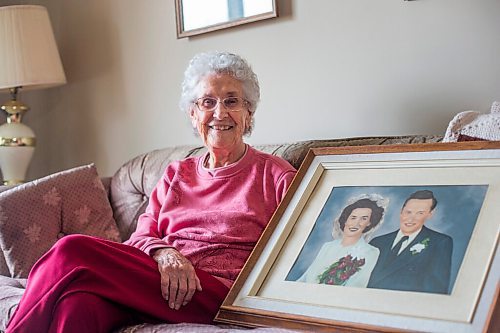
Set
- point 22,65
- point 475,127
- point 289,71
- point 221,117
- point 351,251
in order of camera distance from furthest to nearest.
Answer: point 22,65, point 289,71, point 221,117, point 475,127, point 351,251

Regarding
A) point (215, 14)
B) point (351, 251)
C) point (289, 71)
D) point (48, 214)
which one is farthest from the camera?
point (215, 14)

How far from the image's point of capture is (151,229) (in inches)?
81.8

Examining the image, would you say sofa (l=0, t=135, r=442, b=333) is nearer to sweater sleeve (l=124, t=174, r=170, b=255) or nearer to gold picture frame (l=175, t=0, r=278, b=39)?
sweater sleeve (l=124, t=174, r=170, b=255)

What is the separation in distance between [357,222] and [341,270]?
12 centimetres

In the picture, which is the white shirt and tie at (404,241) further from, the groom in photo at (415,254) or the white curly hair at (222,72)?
the white curly hair at (222,72)

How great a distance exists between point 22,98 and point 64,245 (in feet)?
7.65

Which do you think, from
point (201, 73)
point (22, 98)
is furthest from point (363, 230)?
point (22, 98)

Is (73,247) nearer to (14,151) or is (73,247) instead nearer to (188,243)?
(188,243)

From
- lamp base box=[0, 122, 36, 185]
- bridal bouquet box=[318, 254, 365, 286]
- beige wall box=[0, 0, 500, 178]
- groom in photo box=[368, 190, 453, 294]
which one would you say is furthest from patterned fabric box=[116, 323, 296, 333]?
lamp base box=[0, 122, 36, 185]

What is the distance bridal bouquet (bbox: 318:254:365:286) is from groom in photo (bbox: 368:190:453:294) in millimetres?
45

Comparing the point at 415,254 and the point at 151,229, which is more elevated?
the point at 415,254

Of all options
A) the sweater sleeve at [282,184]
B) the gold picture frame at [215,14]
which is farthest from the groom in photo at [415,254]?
the gold picture frame at [215,14]

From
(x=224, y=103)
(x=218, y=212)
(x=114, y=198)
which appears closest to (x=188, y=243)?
(x=218, y=212)

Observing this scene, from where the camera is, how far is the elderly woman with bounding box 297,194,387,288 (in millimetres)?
1440
